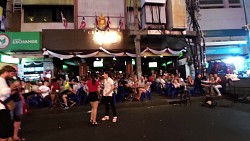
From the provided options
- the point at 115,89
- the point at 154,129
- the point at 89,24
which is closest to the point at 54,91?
the point at 115,89

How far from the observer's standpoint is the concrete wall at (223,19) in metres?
21.6

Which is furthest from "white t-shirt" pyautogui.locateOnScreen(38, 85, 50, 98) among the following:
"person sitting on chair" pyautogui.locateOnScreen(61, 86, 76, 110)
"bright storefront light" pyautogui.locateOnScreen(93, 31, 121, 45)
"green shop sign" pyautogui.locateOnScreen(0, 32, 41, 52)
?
"bright storefront light" pyautogui.locateOnScreen(93, 31, 121, 45)

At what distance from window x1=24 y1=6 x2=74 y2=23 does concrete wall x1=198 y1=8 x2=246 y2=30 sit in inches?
508

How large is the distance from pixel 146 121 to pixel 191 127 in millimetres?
1680

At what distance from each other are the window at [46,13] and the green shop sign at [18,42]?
121 inches

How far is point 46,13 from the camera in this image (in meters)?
18.3

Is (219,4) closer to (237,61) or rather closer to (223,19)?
(223,19)

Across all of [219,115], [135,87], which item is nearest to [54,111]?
[135,87]

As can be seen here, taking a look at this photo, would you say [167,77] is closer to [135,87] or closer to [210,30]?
[135,87]

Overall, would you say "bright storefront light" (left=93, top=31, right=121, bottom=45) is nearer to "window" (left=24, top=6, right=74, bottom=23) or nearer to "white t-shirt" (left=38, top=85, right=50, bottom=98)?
"window" (left=24, top=6, right=74, bottom=23)

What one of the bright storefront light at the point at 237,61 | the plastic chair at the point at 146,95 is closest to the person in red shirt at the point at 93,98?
the plastic chair at the point at 146,95

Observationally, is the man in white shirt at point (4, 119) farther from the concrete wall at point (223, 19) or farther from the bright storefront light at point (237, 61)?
the bright storefront light at point (237, 61)

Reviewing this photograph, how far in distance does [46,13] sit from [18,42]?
4.30m

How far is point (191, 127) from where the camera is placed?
6375 millimetres
